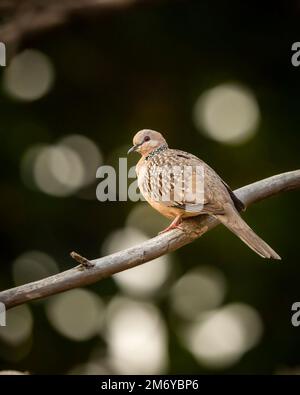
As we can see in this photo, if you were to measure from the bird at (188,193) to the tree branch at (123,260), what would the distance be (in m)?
→ 0.09

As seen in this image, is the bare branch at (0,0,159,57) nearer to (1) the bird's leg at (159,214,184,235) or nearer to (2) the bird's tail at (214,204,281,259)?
(1) the bird's leg at (159,214,184,235)

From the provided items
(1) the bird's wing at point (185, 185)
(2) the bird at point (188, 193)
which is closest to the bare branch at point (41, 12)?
(2) the bird at point (188, 193)

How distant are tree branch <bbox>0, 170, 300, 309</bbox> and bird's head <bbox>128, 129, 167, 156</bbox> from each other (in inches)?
31.9

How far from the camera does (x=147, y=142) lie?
5961 millimetres

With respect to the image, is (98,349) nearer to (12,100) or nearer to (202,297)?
(202,297)

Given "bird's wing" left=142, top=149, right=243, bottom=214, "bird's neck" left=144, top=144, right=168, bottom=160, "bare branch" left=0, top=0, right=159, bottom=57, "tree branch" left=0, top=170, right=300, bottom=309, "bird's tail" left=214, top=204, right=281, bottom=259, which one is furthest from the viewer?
"bare branch" left=0, top=0, right=159, bottom=57

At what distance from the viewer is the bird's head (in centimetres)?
596

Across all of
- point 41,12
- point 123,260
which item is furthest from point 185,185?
point 41,12

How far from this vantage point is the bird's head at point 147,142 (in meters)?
5.96

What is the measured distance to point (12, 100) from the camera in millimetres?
9664

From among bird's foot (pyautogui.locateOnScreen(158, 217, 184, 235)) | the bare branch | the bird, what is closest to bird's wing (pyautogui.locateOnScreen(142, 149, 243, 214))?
the bird

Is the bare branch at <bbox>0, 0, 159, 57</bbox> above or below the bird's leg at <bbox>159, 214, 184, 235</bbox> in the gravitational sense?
above

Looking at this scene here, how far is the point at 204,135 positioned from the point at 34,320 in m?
2.73
